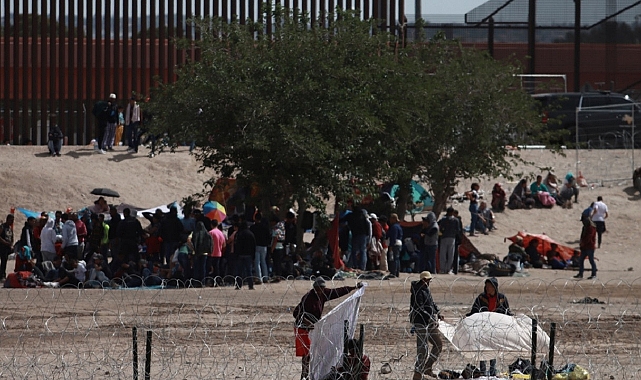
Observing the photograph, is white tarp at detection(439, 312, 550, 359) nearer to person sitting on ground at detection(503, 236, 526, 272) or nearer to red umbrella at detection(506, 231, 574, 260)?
person sitting on ground at detection(503, 236, 526, 272)

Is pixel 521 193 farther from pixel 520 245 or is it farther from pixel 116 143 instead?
pixel 116 143

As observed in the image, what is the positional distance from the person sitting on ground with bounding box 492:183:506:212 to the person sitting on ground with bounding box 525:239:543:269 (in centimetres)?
547

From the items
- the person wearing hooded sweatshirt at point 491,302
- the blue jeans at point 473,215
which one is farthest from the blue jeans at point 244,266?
the blue jeans at point 473,215

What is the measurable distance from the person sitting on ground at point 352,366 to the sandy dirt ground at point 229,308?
1.14m

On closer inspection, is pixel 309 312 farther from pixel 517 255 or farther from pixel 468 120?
pixel 468 120

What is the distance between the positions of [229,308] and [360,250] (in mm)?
5664

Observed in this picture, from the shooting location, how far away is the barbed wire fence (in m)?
12.5

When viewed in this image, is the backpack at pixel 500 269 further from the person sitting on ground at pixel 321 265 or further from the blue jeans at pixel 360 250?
the person sitting on ground at pixel 321 265

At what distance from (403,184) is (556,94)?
33.4 ft

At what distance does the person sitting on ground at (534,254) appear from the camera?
84.5ft

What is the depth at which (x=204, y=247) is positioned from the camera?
21062 mm

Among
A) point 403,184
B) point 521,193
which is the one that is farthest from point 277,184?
point 521,193

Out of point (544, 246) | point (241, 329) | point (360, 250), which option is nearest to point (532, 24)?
point (544, 246)

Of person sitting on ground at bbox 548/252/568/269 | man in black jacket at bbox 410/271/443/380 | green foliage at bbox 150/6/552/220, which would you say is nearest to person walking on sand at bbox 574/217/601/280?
person sitting on ground at bbox 548/252/568/269
